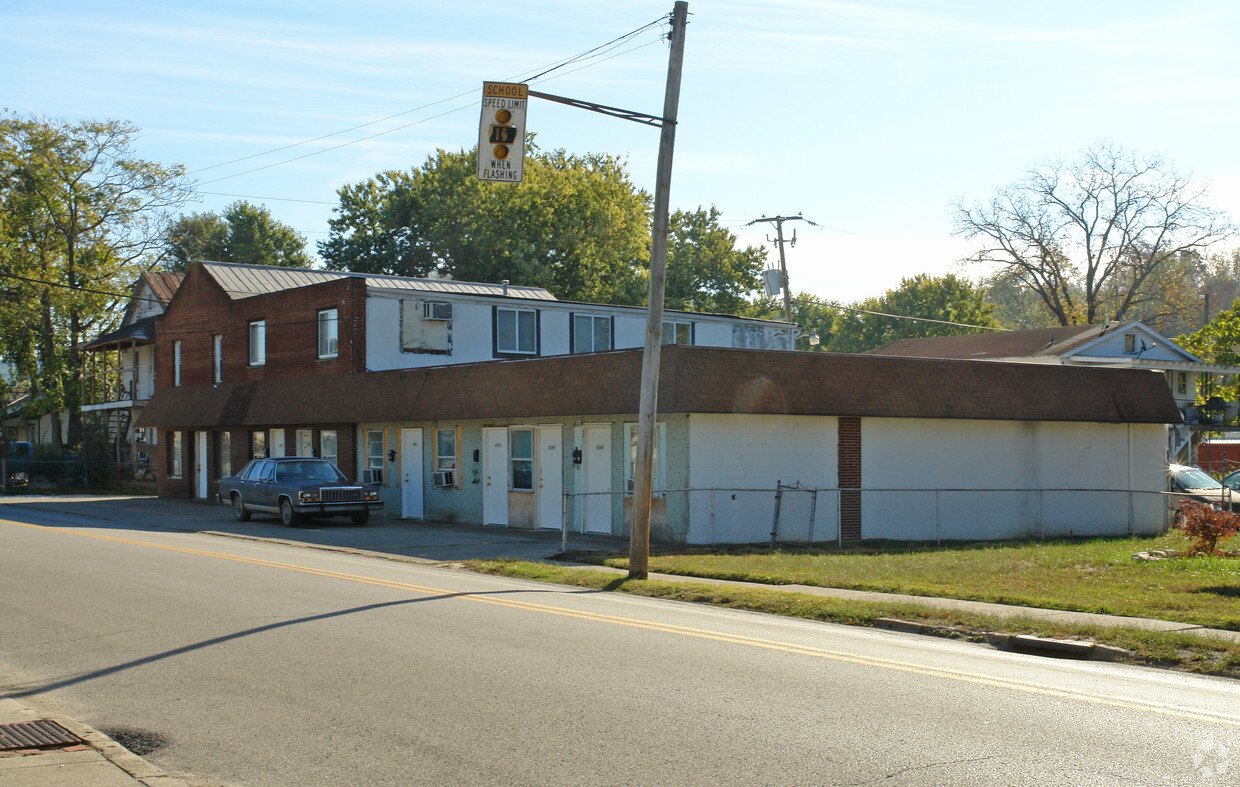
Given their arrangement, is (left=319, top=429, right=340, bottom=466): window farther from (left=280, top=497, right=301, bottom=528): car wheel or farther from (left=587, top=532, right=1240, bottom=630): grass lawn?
(left=587, top=532, right=1240, bottom=630): grass lawn

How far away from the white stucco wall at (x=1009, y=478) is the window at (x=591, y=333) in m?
13.3

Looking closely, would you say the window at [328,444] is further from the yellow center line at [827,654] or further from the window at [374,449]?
the yellow center line at [827,654]

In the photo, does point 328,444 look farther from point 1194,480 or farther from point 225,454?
point 1194,480

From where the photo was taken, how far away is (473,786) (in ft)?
19.6

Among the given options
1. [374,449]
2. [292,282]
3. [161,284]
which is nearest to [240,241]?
[161,284]

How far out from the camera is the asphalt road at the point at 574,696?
20.7ft

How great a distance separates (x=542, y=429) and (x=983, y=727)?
19.4 metres

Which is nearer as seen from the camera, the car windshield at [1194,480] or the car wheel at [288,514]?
Result: the car wheel at [288,514]

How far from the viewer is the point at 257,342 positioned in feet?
123

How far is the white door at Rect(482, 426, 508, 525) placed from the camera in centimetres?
2702

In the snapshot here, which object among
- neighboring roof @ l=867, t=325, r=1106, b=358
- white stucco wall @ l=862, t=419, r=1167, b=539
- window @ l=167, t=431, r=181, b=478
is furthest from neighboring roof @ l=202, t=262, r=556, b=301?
white stucco wall @ l=862, t=419, r=1167, b=539

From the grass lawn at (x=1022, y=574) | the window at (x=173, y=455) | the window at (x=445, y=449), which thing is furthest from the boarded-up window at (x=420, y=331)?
the grass lawn at (x=1022, y=574)

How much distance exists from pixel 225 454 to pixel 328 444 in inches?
300

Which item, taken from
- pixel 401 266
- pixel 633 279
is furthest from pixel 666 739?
pixel 401 266
